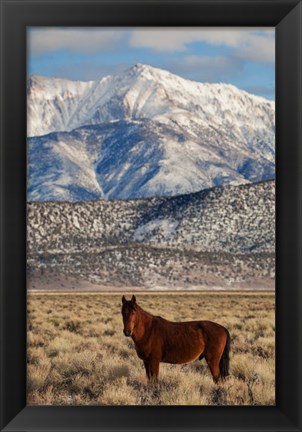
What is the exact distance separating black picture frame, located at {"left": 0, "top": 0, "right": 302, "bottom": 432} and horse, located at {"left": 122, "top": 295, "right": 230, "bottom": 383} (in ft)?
3.94

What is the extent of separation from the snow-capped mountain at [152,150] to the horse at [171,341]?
110ft

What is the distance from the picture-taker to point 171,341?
5.45 metres

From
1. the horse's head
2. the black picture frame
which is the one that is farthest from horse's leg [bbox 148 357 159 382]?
the black picture frame

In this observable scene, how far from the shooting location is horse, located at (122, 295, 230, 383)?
5180 mm

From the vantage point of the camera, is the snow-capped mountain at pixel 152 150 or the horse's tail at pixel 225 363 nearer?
the horse's tail at pixel 225 363

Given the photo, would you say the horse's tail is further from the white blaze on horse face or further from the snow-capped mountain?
the snow-capped mountain

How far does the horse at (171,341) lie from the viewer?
518cm
